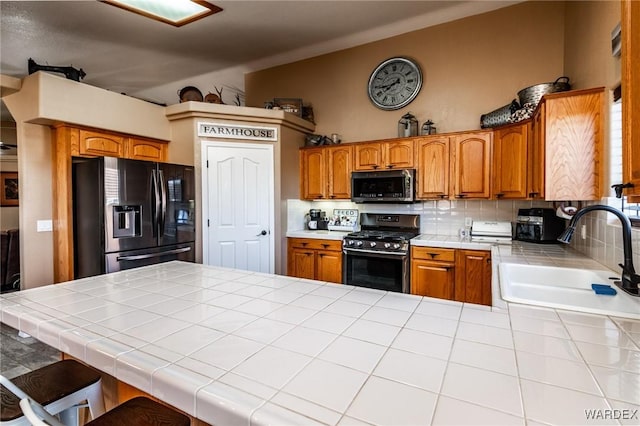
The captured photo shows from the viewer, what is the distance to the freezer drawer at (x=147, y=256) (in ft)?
9.06

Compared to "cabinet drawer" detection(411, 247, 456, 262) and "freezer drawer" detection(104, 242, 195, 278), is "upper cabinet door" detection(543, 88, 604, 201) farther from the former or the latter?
"freezer drawer" detection(104, 242, 195, 278)

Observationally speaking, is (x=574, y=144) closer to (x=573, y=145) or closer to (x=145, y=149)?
(x=573, y=145)

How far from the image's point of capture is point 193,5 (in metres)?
2.94

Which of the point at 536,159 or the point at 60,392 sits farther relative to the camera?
the point at 536,159

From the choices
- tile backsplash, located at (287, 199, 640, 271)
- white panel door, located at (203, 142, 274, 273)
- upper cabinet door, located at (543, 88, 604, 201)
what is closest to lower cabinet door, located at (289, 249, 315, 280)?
white panel door, located at (203, 142, 274, 273)


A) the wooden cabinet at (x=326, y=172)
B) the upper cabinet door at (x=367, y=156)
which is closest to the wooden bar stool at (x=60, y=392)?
the wooden cabinet at (x=326, y=172)

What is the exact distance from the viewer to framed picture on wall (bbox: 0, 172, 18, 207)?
6340 mm

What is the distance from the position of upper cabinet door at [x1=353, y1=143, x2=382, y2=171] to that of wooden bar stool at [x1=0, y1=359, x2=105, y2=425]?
122 inches

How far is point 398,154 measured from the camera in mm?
3500

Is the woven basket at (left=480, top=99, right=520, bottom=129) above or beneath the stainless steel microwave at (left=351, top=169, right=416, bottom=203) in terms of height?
above

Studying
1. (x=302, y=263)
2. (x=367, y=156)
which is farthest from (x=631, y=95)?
(x=302, y=263)

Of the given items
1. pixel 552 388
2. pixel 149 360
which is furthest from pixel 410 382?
pixel 149 360

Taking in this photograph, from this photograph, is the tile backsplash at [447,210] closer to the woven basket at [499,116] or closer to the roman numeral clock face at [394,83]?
the woven basket at [499,116]

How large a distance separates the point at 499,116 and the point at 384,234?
1.62 m
